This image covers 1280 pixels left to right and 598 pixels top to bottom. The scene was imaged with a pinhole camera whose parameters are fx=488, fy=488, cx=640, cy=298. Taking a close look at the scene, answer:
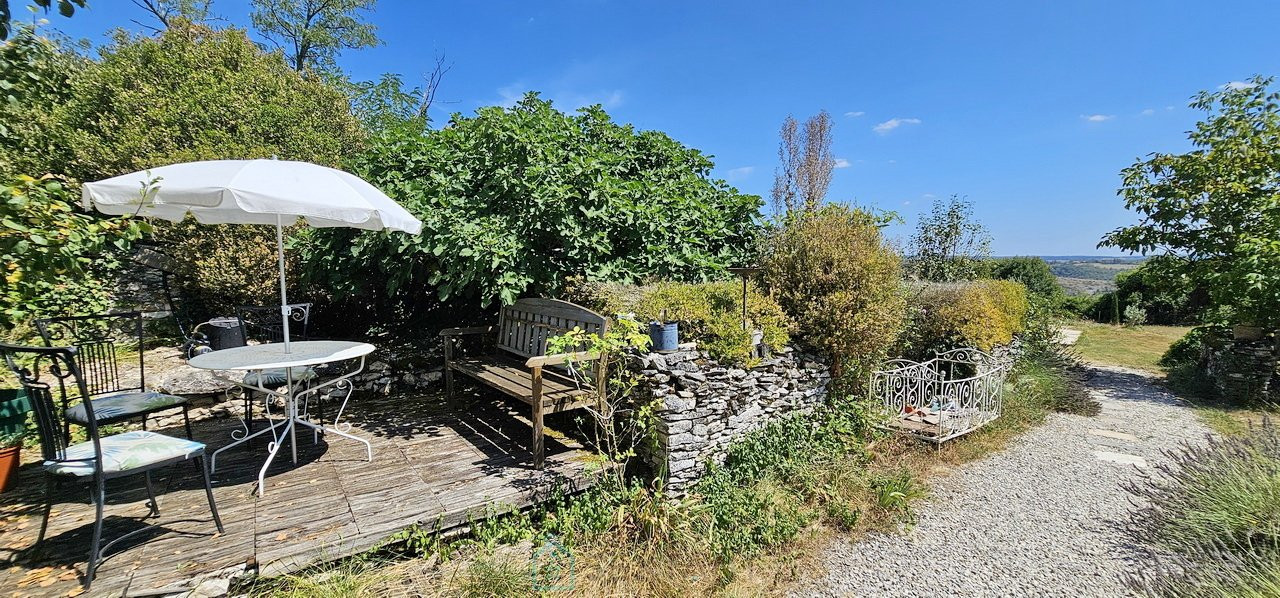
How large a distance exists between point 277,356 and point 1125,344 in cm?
1846

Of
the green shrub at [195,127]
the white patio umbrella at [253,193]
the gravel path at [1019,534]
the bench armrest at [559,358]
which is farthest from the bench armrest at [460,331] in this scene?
the gravel path at [1019,534]

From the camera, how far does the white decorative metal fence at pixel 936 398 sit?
5.58 m

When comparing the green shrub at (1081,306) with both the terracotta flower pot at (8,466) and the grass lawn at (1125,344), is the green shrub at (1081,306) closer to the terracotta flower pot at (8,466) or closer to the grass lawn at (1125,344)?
the grass lawn at (1125,344)

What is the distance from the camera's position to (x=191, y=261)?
6.19 m

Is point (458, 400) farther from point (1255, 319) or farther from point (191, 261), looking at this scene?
point (1255, 319)

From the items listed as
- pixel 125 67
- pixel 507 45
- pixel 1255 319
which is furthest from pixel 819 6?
pixel 125 67

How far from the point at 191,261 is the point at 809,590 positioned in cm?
782

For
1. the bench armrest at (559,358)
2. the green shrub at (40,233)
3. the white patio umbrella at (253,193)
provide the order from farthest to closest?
the bench armrest at (559,358)
the white patio umbrella at (253,193)
the green shrub at (40,233)

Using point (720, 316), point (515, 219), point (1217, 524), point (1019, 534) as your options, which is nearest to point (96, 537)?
point (515, 219)

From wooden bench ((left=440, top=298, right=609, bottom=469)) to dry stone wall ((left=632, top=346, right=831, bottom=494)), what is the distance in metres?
0.49

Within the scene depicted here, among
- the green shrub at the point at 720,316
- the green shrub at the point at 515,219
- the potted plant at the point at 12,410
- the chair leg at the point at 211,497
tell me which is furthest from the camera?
the green shrub at the point at 515,219

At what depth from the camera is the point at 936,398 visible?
6.28 meters

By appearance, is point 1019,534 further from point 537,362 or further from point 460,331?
point 460,331

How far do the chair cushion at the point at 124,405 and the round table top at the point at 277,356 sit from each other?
0.36m
